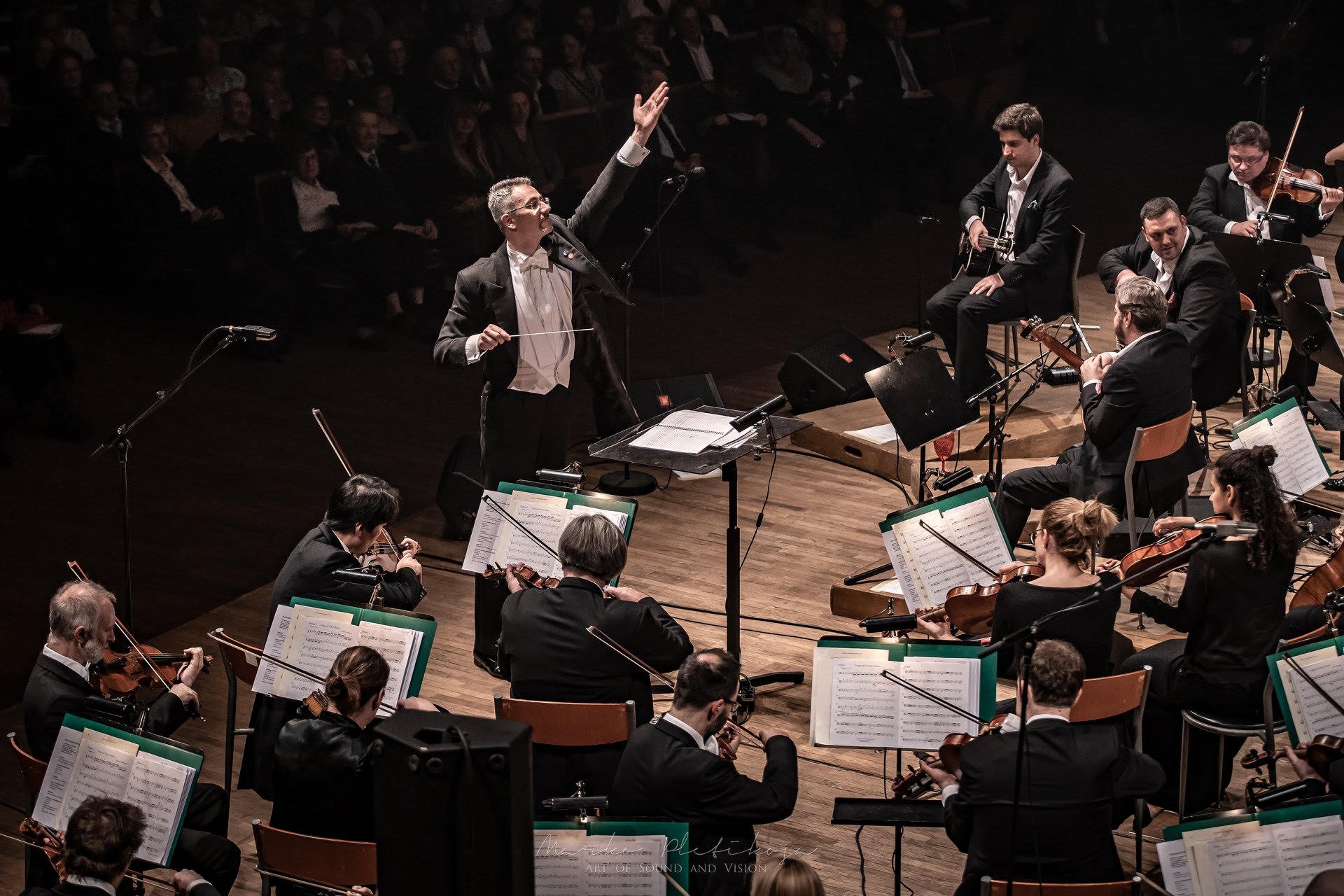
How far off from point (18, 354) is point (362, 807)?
257 centimetres

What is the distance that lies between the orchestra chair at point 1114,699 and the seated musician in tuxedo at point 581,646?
1.14 meters

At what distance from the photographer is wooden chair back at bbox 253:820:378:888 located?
3750 mm

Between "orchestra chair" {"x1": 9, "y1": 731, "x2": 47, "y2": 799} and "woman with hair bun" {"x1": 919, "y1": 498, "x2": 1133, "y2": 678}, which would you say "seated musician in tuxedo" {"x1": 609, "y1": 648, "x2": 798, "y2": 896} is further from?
"orchestra chair" {"x1": 9, "y1": 731, "x2": 47, "y2": 799}

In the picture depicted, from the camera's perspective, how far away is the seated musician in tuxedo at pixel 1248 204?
771cm

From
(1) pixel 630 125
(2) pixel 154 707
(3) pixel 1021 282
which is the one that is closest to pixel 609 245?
(1) pixel 630 125

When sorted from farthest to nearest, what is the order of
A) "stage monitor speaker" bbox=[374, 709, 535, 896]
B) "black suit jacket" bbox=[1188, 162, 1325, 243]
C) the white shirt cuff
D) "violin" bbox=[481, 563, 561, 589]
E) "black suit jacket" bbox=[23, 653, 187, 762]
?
1. "black suit jacket" bbox=[1188, 162, 1325, 243]
2. the white shirt cuff
3. "violin" bbox=[481, 563, 561, 589]
4. "black suit jacket" bbox=[23, 653, 187, 762]
5. "stage monitor speaker" bbox=[374, 709, 535, 896]

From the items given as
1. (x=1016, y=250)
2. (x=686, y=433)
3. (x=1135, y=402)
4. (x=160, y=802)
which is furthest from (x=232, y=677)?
(x=1016, y=250)

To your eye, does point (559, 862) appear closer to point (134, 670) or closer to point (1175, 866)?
point (1175, 866)

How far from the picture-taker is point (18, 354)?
18.1ft

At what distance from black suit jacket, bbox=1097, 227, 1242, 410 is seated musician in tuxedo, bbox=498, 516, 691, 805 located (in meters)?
3.16

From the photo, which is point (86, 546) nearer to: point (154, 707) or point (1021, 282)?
point (154, 707)

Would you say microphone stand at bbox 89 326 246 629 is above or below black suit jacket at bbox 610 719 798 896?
above

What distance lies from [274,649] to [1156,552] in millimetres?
2742

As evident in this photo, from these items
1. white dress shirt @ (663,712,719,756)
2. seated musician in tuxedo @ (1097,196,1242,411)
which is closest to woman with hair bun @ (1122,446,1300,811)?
white dress shirt @ (663,712,719,756)
